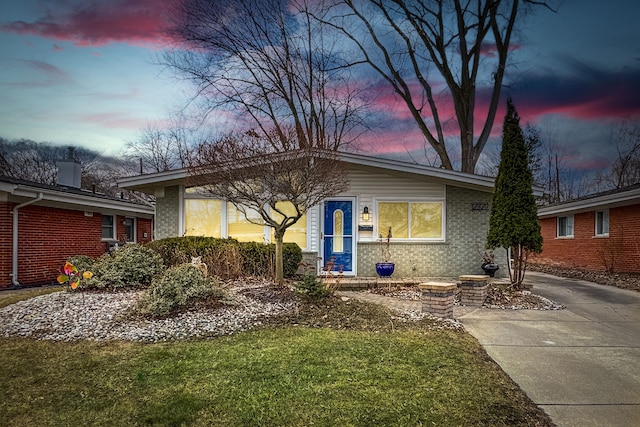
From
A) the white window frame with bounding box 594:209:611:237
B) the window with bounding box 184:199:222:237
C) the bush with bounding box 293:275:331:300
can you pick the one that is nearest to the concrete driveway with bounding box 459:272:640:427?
the bush with bounding box 293:275:331:300

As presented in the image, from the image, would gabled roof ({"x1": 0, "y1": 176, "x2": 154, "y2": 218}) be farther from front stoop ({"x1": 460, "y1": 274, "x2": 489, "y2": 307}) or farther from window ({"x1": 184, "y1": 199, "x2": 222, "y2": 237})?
front stoop ({"x1": 460, "y1": 274, "x2": 489, "y2": 307})

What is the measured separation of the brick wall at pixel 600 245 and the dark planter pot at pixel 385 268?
8076 millimetres

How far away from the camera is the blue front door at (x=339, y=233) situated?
1140cm

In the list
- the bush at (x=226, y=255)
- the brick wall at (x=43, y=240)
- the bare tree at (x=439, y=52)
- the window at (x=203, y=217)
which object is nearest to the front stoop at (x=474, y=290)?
the bush at (x=226, y=255)

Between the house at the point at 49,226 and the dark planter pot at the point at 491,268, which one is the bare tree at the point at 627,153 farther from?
the house at the point at 49,226

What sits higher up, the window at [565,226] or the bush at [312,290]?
the window at [565,226]

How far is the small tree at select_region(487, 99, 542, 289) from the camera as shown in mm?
8477

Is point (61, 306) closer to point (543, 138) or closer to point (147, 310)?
point (147, 310)

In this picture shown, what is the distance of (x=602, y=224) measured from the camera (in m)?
15.2

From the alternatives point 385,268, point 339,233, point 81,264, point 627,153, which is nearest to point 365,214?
point 339,233

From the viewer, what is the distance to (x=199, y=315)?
19.6 feet

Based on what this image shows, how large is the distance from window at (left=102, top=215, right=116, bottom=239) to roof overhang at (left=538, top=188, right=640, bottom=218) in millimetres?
16393

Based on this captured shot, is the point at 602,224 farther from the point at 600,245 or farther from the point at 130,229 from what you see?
the point at 130,229

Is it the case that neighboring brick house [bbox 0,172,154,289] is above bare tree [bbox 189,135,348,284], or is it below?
below
